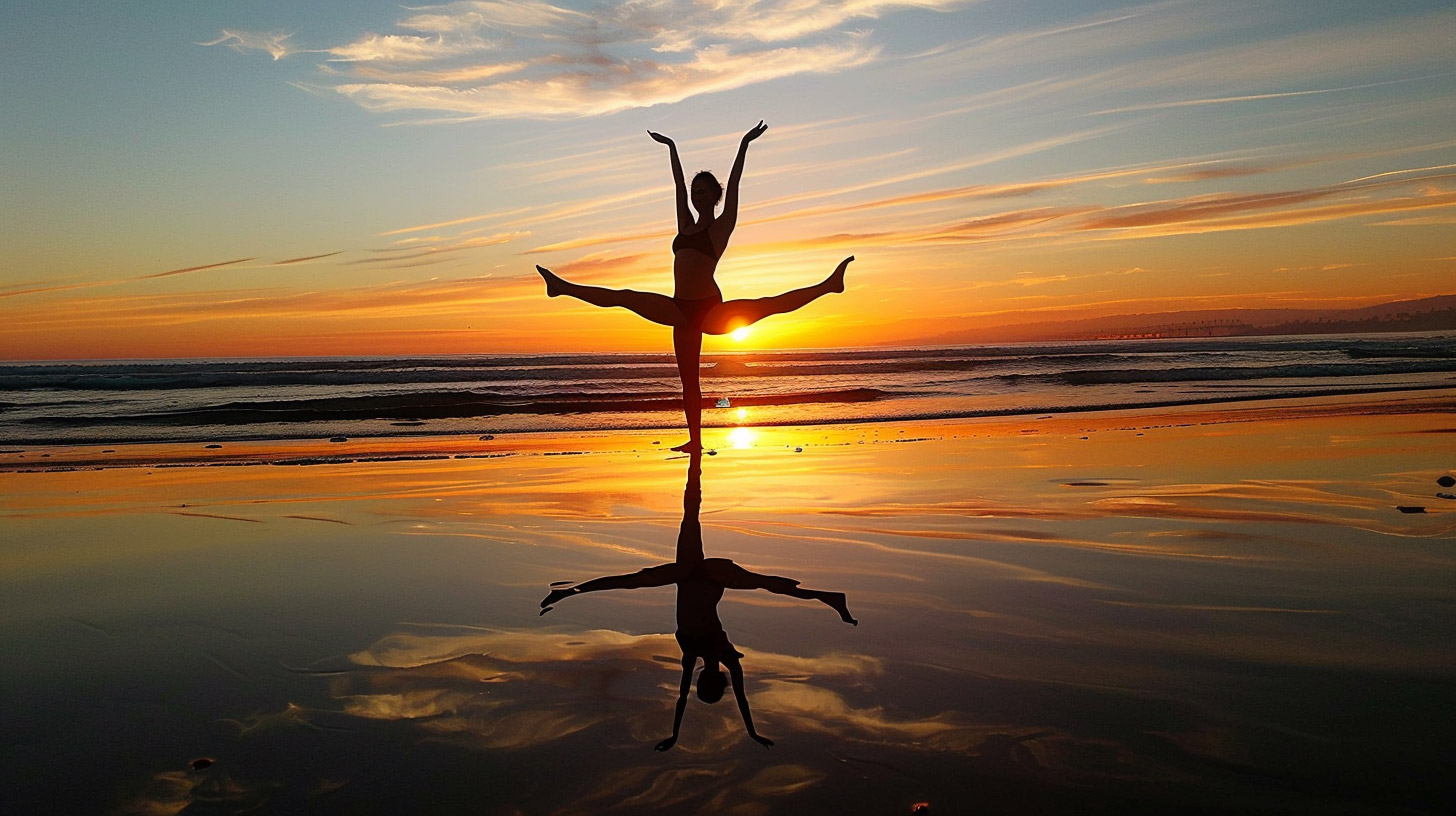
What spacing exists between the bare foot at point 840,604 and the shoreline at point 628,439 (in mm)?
6725

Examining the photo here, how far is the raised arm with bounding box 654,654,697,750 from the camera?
2699mm

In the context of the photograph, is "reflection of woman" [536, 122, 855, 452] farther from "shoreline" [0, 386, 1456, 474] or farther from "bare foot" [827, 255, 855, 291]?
"shoreline" [0, 386, 1456, 474]

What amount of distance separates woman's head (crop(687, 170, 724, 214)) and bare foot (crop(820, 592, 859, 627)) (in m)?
5.34

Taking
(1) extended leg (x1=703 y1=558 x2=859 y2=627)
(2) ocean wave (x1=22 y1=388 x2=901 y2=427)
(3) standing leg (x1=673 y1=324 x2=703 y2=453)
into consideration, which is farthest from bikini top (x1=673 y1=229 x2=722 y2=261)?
(2) ocean wave (x1=22 y1=388 x2=901 y2=427)

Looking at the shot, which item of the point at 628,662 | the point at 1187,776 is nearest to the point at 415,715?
the point at 628,662

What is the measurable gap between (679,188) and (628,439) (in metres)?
5.55

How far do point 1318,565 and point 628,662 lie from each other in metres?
3.80

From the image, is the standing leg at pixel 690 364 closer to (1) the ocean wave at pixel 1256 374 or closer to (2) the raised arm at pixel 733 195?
(2) the raised arm at pixel 733 195

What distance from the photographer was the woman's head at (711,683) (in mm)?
3072

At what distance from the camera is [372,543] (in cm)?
582

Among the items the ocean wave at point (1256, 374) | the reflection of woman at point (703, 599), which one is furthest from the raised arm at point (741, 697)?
the ocean wave at point (1256, 374)

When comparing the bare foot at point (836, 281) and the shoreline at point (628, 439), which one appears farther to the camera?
the shoreline at point (628, 439)

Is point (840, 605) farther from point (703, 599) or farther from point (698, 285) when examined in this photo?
point (698, 285)

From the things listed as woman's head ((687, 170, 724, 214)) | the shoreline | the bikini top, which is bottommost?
the shoreline
